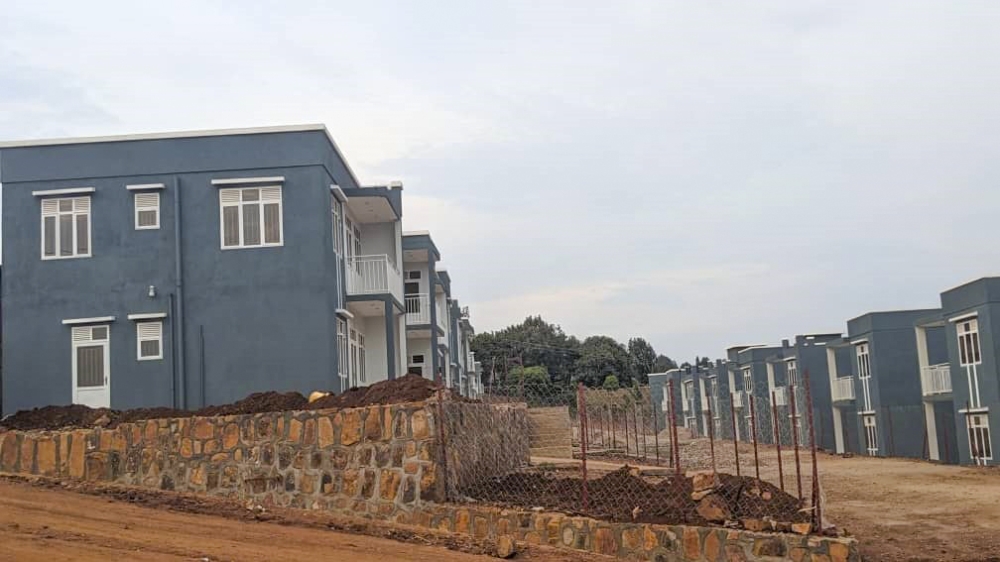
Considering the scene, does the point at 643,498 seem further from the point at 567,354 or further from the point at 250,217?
the point at 567,354

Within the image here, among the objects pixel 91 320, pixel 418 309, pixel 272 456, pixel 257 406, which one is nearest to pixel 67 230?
pixel 91 320

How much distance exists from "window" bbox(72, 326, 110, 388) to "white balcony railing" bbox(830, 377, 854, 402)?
29953mm

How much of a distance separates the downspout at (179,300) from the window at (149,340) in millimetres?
422

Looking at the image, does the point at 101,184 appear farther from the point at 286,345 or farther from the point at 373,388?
the point at 373,388

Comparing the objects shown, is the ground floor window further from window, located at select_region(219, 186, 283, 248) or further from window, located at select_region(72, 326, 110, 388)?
window, located at select_region(72, 326, 110, 388)

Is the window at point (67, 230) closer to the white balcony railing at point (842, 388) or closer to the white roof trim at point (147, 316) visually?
the white roof trim at point (147, 316)

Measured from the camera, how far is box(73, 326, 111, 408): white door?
22875 millimetres

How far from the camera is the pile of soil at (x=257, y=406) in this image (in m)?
14.2

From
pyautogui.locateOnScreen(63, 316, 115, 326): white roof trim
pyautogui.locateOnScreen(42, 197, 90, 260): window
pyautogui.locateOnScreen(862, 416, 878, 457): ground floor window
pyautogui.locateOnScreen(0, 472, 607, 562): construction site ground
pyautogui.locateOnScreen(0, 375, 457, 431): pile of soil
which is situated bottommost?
pyautogui.locateOnScreen(862, 416, 878, 457): ground floor window

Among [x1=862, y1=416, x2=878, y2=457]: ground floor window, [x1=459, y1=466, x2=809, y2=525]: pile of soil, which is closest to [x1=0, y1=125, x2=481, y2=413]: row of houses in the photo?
[x1=459, y1=466, x2=809, y2=525]: pile of soil

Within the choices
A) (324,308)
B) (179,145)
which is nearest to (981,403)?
(324,308)

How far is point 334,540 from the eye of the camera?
11844mm

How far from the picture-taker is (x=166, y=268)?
76.0ft

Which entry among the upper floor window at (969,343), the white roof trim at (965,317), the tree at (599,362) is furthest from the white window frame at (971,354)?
the tree at (599,362)
